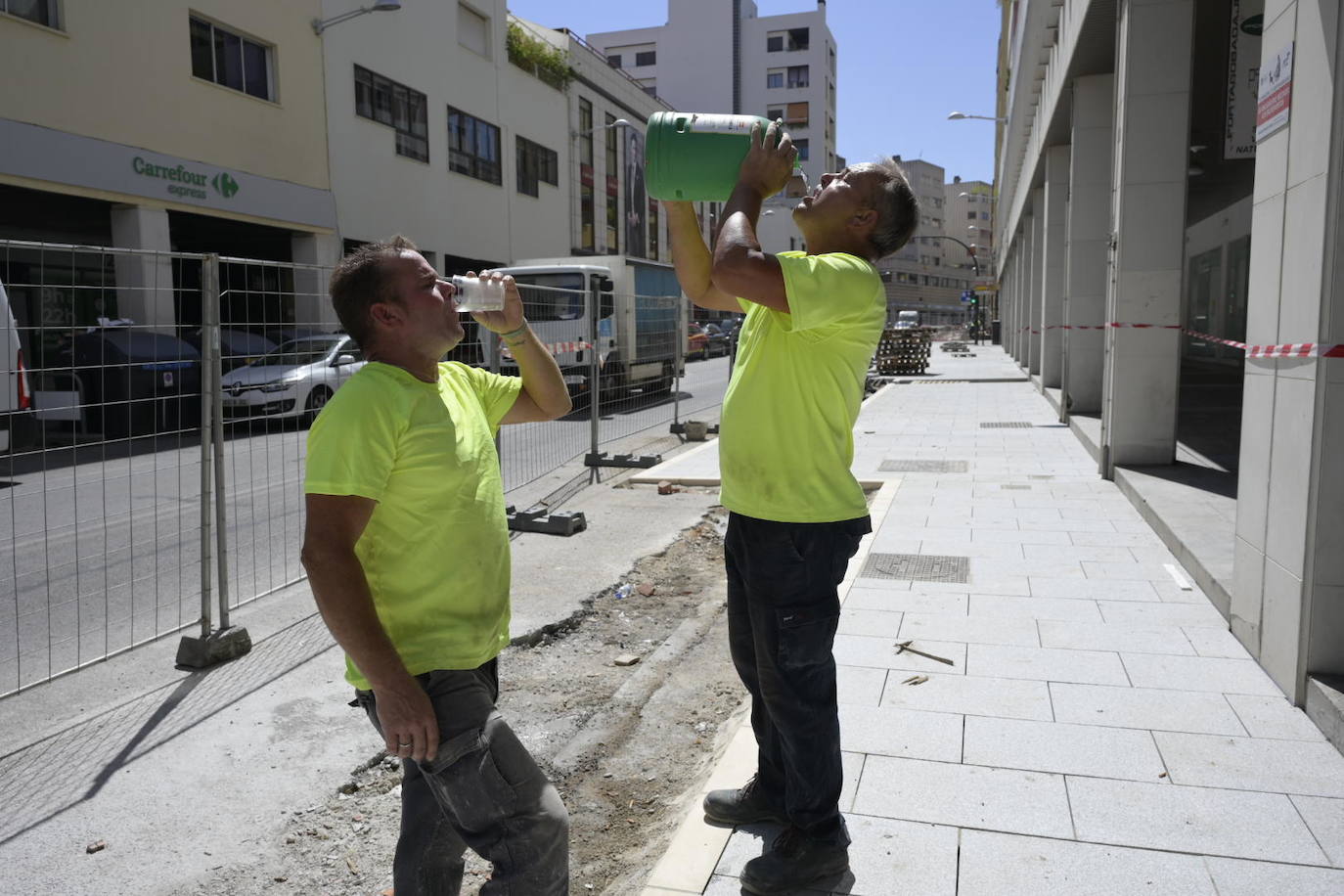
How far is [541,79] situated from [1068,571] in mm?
31352

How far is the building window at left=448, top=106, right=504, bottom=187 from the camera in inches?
1099

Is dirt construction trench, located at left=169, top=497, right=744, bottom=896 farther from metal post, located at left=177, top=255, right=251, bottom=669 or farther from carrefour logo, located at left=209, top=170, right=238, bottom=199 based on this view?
carrefour logo, located at left=209, top=170, right=238, bottom=199

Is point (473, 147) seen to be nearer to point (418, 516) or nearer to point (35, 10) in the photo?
point (35, 10)

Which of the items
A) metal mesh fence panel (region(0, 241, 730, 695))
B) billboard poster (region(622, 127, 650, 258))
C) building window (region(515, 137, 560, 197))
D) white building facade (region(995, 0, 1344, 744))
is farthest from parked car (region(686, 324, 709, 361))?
metal mesh fence panel (region(0, 241, 730, 695))

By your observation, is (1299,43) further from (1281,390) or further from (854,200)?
(854,200)

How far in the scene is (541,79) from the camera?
3338 cm

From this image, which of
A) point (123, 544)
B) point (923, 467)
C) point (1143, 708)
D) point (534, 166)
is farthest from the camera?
point (534, 166)

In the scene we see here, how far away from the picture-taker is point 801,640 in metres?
2.59

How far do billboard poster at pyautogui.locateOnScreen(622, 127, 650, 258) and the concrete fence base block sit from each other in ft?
129

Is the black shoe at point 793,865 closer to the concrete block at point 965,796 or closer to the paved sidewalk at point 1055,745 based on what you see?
the paved sidewalk at point 1055,745

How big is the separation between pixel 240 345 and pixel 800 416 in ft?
18.2

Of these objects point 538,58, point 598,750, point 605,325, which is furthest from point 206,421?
point 538,58

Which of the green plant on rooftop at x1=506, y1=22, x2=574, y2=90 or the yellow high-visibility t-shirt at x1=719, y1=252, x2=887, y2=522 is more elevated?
the green plant on rooftop at x1=506, y1=22, x2=574, y2=90

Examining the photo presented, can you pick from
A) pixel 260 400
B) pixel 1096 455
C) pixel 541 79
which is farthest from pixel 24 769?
pixel 541 79
